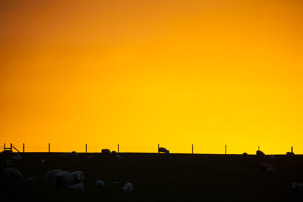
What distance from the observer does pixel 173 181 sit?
34.1 metres

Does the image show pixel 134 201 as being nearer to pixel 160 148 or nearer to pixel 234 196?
pixel 234 196

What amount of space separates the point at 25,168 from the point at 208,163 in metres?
16.7

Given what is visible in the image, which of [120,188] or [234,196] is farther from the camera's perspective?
[120,188]

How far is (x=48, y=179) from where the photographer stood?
32.3 meters

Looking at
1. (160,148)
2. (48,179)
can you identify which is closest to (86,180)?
(48,179)

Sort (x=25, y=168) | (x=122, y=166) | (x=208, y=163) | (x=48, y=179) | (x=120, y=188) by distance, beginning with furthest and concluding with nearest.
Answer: (x=208, y=163)
(x=122, y=166)
(x=25, y=168)
(x=48, y=179)
(x=120, y=188)

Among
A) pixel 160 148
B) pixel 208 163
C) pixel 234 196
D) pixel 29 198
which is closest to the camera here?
pixel 29 198

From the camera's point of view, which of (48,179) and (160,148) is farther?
(160,148)

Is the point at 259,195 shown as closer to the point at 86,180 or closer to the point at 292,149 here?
the point at 86,180

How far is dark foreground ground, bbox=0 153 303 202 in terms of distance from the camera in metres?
27.0

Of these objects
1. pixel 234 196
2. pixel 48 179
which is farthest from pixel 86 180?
pixel 234 196

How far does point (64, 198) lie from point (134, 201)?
3515 millimetres

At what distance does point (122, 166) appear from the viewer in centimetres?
4294

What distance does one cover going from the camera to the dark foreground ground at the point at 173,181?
88.6 feet
